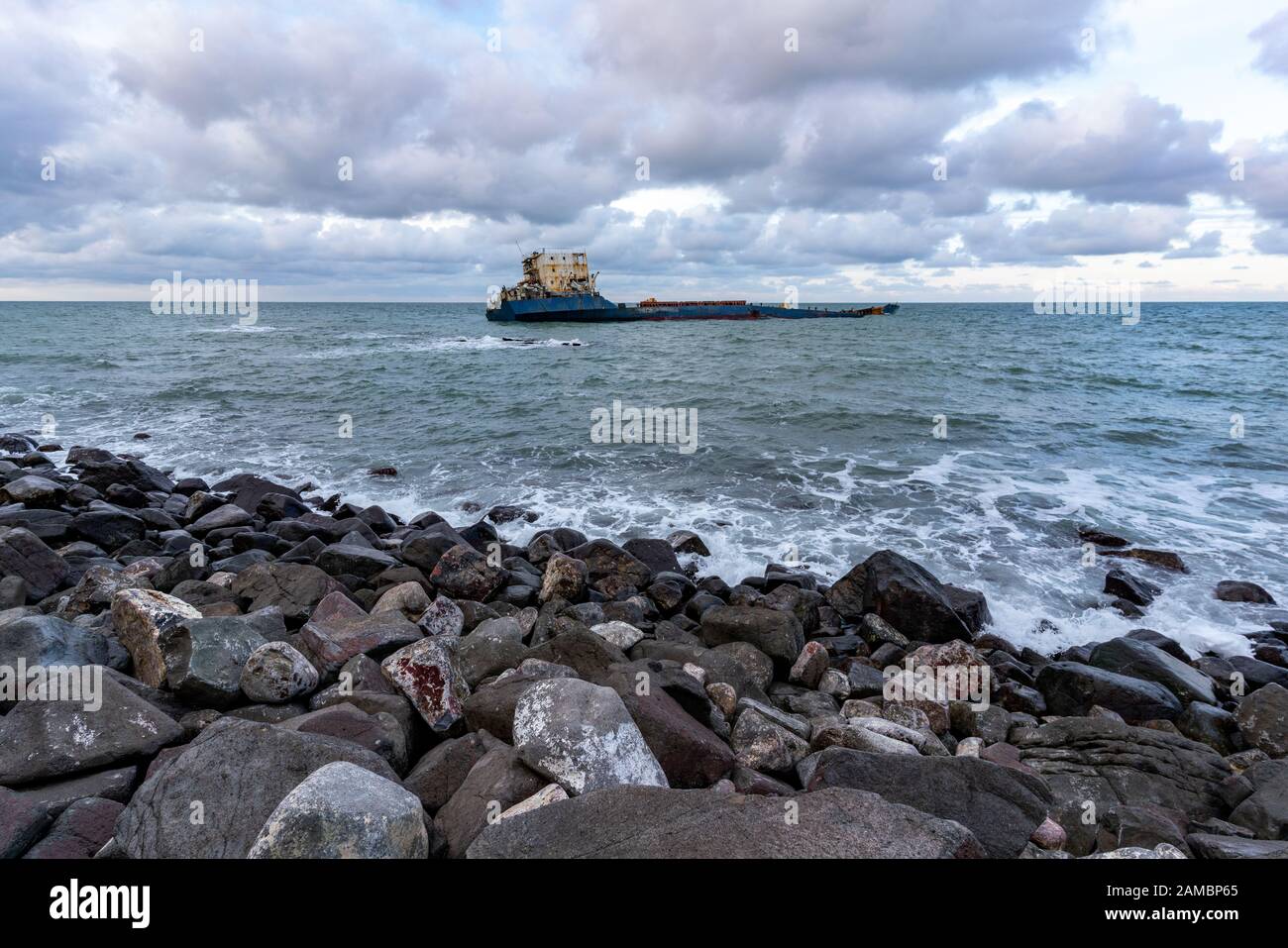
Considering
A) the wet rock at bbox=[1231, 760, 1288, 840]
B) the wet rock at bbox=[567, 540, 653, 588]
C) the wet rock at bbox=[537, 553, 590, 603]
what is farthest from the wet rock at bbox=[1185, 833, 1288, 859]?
the wet rock at bbox=[567, 540, 653, 588]

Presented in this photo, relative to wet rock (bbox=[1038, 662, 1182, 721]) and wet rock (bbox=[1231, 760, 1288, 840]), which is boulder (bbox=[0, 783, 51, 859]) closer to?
wet rock (bbox=[1231, 760, 1288, 840])

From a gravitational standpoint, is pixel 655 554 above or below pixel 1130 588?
above

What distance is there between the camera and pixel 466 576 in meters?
8.74

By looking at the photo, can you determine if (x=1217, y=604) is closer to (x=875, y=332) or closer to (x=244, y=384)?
(x=244, y=384)

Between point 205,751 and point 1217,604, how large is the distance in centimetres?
1242

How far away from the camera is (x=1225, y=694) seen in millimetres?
7469

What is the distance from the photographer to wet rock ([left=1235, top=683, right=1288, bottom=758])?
6.08 m

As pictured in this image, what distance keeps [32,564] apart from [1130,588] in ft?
48.3

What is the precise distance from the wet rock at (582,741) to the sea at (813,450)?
698 centimetres

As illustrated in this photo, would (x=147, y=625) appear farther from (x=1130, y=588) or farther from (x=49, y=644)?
(x=1130, y=588)

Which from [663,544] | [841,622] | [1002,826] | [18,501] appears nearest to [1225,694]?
[841,622]

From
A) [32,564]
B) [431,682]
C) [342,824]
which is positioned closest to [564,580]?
[431,682]

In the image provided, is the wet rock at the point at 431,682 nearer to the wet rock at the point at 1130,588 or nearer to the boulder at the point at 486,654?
the boulder at the point at 486,654

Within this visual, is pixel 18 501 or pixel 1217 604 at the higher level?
pixel 18 501
